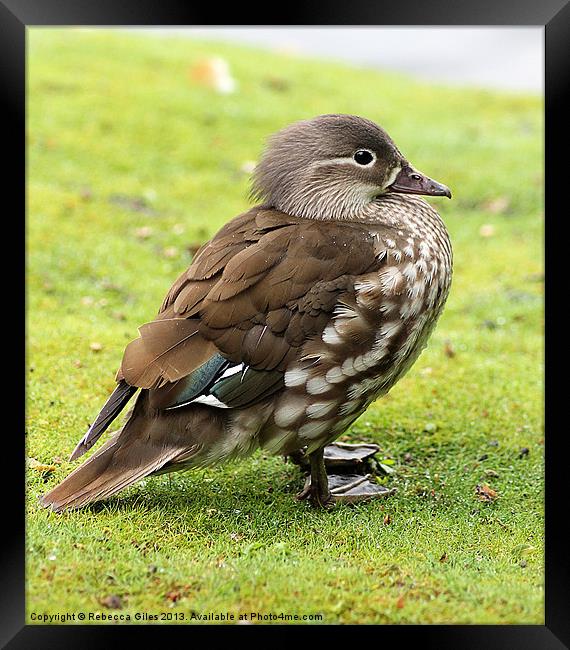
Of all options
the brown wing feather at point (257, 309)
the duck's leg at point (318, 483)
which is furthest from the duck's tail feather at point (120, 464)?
the duck's leg at point (318, 483)

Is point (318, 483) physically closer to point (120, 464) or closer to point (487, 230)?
point (120, 464)

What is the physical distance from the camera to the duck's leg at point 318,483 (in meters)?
4.26

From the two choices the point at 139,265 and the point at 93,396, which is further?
the point at 139,265

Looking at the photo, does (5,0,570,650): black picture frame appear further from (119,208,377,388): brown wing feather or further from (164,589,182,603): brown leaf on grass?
(119,208,377,388): brown wing feather

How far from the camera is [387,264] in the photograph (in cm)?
395

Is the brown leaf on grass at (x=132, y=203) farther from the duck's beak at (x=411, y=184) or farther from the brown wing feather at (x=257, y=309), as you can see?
the brown wing feather at (x=257, y=309)

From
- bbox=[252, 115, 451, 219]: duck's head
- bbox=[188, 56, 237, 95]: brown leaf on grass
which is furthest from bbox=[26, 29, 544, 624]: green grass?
bbox=[252, 115, 451, 219]: duck's head

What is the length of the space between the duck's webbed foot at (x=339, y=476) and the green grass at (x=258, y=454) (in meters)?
0.10

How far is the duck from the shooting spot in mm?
3824

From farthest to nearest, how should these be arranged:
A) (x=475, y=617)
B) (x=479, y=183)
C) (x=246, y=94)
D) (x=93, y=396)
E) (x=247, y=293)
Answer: (x=246, y=94)
(x=479, y=183)
(x=93, y=396)
(x=247, y=293)
(x=475, y=617)
